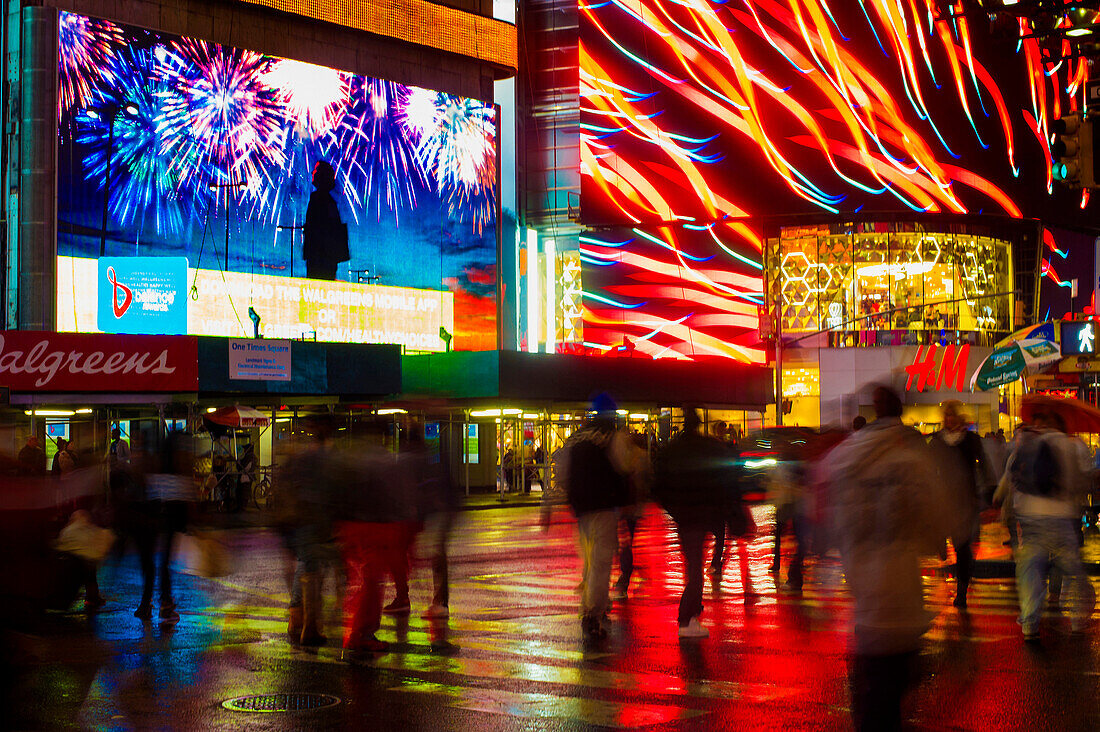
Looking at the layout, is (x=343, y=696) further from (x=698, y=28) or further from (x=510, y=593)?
(x=698, y=28)

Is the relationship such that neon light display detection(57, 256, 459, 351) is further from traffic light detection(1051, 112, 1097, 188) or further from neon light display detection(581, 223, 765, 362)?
traffic light detection(1051, 112, 1097, 188)

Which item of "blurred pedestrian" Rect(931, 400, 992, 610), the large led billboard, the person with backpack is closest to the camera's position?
the person with backpack

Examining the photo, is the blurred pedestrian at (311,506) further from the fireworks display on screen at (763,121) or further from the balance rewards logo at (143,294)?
the fireworks display on screen at (763,121)

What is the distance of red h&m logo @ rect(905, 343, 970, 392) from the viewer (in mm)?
55312

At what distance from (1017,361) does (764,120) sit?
34885 millimetres

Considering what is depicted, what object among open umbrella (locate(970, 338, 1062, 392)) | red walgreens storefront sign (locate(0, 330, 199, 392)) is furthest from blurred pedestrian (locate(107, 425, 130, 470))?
open umbrella (locate(970, 338, 1062, 392))

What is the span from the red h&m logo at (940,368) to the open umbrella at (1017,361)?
32.9 meters

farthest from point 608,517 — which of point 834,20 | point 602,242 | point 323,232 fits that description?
point 834,20

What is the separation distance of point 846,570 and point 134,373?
2633cm

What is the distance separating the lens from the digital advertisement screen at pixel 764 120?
182 ft

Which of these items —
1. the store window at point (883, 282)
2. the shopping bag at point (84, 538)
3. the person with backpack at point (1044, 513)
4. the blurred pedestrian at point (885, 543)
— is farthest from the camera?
the store window at point (883, 282)

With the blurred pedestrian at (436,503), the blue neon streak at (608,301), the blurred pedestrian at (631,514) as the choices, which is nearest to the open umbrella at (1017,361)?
the blurred pedestrian at (631,514)

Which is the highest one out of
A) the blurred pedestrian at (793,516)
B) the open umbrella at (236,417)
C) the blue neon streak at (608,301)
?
the blue neon streak at (608,301)

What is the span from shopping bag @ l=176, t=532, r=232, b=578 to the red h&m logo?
46.5m
